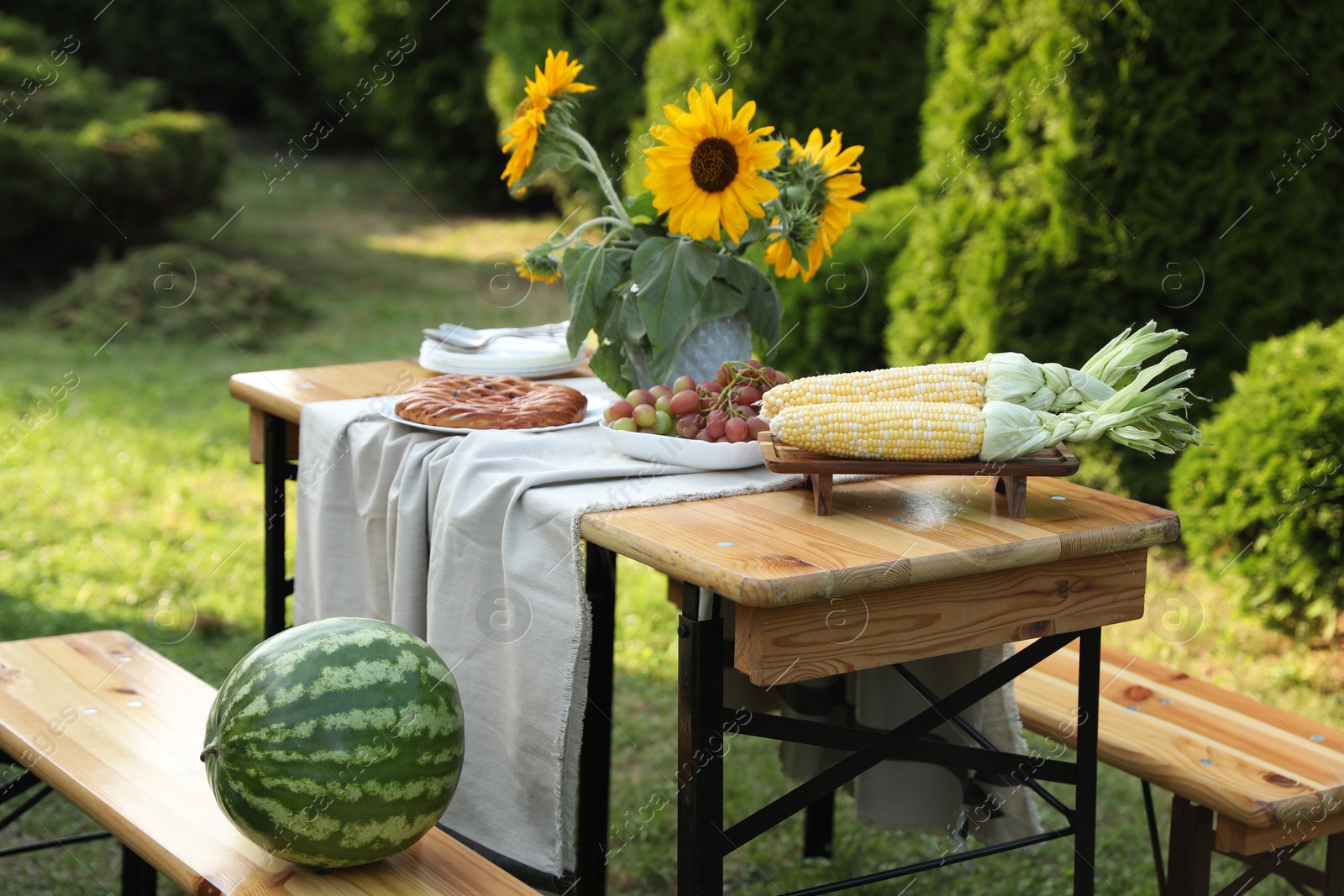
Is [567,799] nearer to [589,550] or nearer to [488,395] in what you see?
[589,550]

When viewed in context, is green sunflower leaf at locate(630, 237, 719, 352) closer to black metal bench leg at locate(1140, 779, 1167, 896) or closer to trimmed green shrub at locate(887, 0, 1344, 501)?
black metal bench leg at locate(1140, 779, 1167, 896)

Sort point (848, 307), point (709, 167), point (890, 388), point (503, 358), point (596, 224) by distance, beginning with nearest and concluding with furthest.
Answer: point (890, 388), point (709, 167), point (596, 224), point (503, 358), point (848, 307)

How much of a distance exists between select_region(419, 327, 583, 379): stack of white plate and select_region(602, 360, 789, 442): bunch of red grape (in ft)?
2.15

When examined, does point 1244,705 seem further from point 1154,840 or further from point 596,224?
point 596,224

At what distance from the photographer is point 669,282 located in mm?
2402

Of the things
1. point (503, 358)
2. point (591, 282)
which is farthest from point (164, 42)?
point (591, 282)

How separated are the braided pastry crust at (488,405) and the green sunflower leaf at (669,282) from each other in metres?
0.26

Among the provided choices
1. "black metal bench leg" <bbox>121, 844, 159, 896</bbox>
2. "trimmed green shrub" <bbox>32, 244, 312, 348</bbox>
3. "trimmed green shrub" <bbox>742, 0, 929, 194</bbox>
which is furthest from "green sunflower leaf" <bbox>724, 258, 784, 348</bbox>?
"trimmed green shrub" <bbox>32, 244, 312, 348</bbox>

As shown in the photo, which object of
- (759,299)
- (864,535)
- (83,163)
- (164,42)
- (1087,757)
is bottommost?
(1087,757)

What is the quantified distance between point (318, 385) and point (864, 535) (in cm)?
161

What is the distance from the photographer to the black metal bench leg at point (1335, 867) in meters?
2.39

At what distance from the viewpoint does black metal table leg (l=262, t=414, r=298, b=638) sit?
3068 mm

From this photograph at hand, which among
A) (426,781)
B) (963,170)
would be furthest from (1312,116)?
(426,781)

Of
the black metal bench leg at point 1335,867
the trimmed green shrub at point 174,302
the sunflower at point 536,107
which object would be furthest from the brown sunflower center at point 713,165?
the trimmed green shrub at point 174,302
